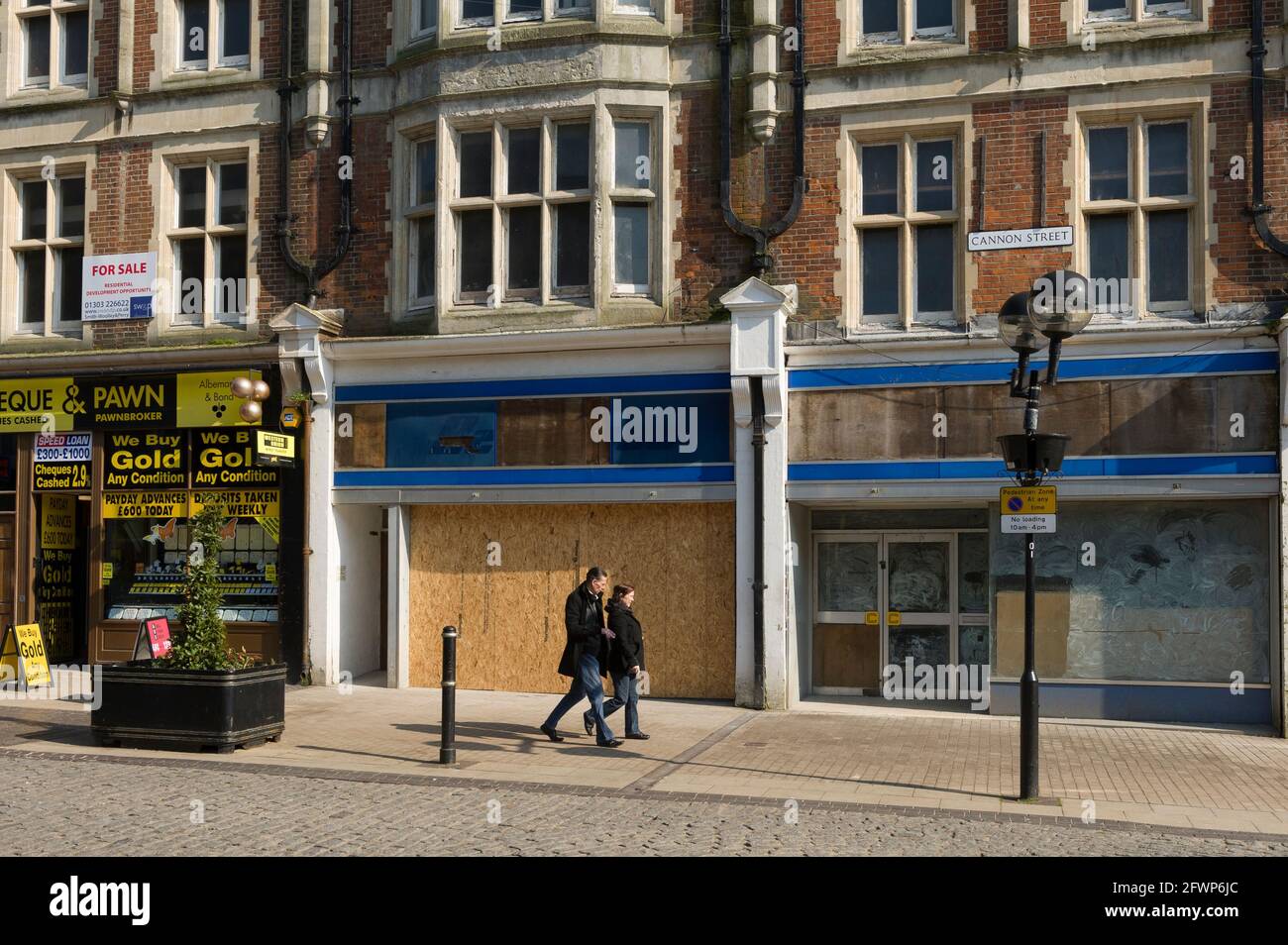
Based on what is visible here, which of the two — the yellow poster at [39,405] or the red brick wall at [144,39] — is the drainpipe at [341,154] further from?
the yellow poster at [39,405]

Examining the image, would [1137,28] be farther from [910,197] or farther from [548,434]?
[548,434]

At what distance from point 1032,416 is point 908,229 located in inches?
202

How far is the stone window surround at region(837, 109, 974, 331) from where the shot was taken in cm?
1466

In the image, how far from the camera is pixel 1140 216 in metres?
14.2

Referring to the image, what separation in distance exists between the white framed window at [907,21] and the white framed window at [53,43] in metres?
10.9

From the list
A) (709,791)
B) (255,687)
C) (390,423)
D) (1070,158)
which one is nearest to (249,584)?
(390,423)

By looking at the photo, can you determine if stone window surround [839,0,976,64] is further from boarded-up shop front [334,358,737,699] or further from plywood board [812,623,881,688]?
plywood board [812,623,881,688]

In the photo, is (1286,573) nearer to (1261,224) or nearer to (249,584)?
(1261,224)

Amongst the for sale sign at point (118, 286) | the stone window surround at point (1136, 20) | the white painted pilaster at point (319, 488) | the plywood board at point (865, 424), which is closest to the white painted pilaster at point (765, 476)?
the plywood board at point (865, 424)

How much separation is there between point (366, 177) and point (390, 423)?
3.30 metres

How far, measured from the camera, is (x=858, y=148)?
15.2 metres

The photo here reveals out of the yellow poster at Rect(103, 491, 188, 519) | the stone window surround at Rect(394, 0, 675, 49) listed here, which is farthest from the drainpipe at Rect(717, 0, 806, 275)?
the yellow poster at Rect(103, 491, 188, 519)

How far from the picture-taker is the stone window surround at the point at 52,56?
59.2 feet

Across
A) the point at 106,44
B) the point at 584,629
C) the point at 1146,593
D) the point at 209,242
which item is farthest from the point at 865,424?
the point at 106,44
